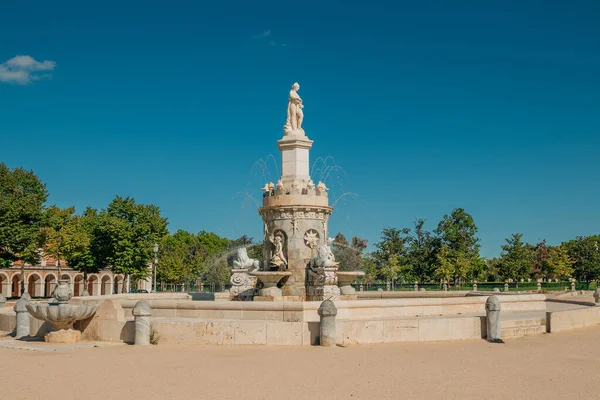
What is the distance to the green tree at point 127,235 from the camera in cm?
5353

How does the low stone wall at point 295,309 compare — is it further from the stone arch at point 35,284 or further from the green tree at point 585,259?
the stone arch at point 35,284

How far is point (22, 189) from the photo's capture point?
5500 cm

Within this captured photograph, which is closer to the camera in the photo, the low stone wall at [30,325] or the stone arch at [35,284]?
the low stone wall at [30,325]

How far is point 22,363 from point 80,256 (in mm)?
44945

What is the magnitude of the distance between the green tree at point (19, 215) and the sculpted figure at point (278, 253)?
33.8m

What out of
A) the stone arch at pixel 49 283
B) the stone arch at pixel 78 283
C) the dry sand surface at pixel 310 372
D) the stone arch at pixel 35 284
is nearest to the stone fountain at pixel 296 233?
the dry sand surface at pixel 310 372

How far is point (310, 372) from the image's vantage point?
12055 millimetres

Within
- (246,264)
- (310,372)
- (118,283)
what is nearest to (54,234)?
(118,283)

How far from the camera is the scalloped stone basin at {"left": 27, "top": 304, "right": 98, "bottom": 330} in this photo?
53.6 ft

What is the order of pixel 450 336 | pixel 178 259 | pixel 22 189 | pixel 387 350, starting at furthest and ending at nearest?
1. pixel 178 259
2. pixel 22 189
3. pixel 450 336
4. pixel 387 350

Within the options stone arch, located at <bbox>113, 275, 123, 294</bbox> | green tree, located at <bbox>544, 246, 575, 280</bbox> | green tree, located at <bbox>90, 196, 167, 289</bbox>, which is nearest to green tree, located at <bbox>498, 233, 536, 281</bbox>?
green tree, located at <bbox>544, 246, 575, 280</bbox>

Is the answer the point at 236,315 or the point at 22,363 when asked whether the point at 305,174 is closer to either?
the point at 236,315

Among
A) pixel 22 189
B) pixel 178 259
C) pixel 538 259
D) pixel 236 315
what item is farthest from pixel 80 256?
pixel 538 259

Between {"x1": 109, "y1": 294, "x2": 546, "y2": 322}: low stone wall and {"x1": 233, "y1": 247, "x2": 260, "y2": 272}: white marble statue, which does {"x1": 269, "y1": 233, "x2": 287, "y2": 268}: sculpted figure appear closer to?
{"x1": 233, "y1": 247, "x2": 260, "y2": 272}: white marble statue
